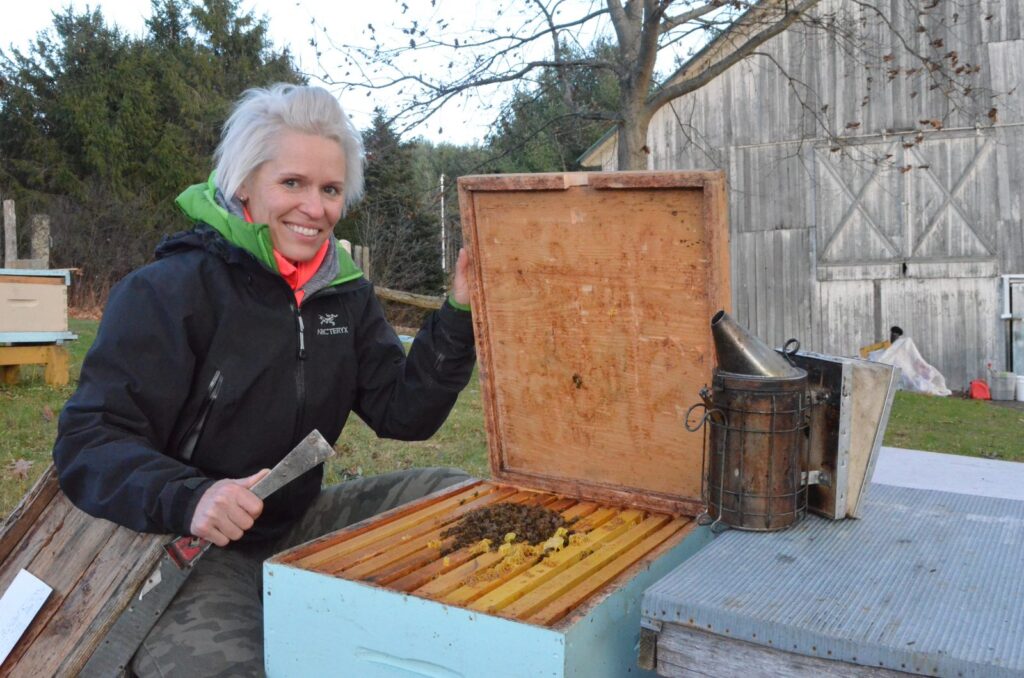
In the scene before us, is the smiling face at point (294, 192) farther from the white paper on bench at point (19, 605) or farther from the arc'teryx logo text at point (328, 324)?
the white paper on bench at point (19, 605)

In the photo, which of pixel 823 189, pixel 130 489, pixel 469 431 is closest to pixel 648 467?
pixel 130 489

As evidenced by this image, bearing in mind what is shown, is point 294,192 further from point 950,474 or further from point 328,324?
point 950,474

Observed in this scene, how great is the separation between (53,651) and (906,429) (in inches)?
294

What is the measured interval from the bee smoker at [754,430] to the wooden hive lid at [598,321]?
0.53ft

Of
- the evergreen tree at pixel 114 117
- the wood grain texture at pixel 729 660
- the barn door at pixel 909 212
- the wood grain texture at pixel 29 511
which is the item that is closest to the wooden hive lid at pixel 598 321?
the wood grain texture at pixel 729 660

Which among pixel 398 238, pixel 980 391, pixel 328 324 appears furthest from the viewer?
pixel 398 238

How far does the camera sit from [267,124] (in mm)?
2279

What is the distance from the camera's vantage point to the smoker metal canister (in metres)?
1.86

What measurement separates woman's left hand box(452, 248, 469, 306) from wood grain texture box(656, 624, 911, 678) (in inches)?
47.2

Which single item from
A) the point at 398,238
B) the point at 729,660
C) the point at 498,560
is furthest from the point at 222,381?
the point at 398,238

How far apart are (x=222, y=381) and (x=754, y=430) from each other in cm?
128

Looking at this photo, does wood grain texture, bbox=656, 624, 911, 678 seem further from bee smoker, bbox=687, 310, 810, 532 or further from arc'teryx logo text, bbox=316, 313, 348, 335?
arc'teryx logo text, bbox=316, 313, 348, 335

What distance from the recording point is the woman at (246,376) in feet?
6.23

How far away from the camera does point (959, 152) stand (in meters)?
11.3
